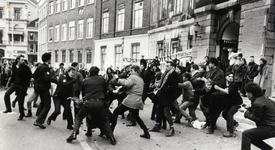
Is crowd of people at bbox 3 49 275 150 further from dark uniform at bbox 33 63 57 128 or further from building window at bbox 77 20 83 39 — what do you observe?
building window at bbox 77 20 83 39

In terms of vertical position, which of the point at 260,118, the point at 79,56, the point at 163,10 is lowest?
the point at 260,118

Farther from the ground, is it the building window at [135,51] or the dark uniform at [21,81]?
the building window at [135,51]

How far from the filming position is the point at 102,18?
90.2 ft

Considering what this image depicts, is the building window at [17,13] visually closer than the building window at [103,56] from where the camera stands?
No

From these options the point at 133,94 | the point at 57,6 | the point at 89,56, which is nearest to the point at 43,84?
the point at 133,94

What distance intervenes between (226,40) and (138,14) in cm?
1075

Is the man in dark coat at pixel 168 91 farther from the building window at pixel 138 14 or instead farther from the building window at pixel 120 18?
the building window at pixel 120 18

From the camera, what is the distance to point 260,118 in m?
4.03

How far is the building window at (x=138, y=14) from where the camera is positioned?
72.2 ft

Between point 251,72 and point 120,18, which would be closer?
point 251,72

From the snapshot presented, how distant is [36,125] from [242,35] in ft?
32.0

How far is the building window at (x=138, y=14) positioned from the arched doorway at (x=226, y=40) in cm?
994

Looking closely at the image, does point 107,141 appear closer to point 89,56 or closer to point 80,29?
point 89,56

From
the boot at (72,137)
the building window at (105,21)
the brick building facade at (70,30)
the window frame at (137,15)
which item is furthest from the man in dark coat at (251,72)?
the brick building facade at (70,30)
